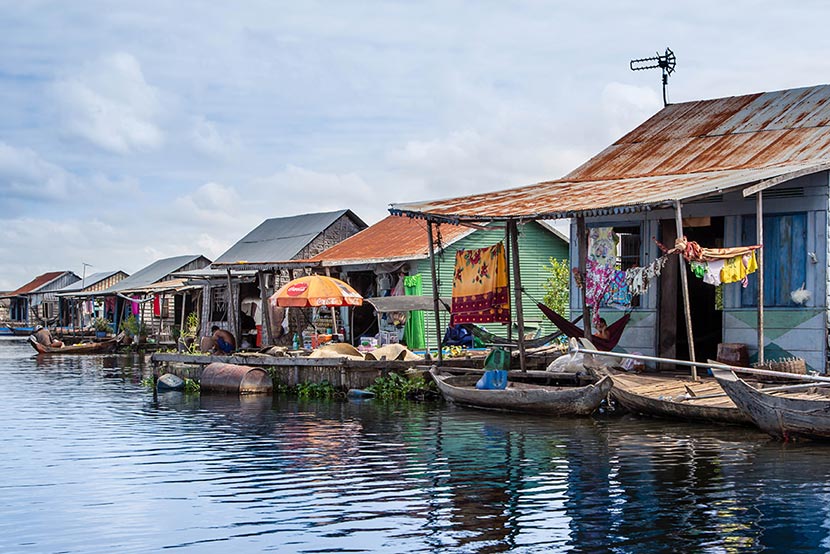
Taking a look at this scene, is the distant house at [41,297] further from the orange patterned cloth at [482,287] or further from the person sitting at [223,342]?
the orange patterned cloth at [482,287]

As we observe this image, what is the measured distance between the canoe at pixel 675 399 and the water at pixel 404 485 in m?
0.25

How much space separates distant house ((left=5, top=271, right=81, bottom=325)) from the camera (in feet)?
245

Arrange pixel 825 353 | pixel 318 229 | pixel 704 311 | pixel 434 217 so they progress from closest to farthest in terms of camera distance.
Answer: pixel 825 353 → pixel 434 217 → pixel 704 311 → pixel 318 229

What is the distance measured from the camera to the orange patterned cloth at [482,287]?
2020 cm

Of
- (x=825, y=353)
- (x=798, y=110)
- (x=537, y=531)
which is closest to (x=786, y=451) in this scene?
(x=825, y=353)

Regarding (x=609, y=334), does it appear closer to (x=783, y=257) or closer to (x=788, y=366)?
(x=788, y=366)

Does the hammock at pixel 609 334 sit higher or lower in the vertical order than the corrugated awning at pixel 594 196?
lower

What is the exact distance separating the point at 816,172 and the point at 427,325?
13.3 metres

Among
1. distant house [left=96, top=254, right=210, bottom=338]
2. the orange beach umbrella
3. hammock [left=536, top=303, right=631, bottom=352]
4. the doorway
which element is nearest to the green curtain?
the orange beach umbrella

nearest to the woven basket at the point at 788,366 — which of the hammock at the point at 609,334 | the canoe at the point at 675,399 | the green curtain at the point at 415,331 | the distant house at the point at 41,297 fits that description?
the canoe at the point at 675,399

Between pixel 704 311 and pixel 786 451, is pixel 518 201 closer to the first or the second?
pixel 704 311

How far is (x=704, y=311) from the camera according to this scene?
22000 millimetres

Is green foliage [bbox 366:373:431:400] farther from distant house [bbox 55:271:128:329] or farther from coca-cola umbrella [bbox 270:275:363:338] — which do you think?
distant house [bbox 55:271:128:329]

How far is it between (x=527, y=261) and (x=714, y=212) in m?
12.8
